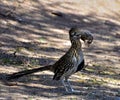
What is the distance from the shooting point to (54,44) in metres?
12.6

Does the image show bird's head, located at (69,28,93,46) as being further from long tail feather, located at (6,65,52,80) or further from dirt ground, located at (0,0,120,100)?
dirt ground, located at (0,0,120,100)

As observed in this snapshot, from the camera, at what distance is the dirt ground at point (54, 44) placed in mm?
8477

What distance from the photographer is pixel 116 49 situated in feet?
43.4

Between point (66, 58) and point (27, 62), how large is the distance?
7.51 ft

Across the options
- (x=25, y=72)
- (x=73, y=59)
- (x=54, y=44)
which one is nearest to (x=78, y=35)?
(x=73, y=59)

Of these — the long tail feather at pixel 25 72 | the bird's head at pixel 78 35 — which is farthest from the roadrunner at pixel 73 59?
the long tail feather at pixel 25 72

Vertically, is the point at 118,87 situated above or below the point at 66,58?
below

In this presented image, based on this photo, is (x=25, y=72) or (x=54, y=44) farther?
(x=54, y=44)

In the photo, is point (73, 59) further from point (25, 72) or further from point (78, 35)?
point (25, 72)

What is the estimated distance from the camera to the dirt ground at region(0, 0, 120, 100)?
27.8 feet

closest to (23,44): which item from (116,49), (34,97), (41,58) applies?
(41,58)

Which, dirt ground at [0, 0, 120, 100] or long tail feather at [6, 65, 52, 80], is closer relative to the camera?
long tail feather at [6, 65, 52, 80]

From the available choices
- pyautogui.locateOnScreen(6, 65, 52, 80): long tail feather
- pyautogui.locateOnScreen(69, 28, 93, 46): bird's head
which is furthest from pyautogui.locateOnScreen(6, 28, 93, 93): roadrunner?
pyautogui.locateOnScreen(6, 65, 52, 80): long tail feather

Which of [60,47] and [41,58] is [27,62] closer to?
[41,58]
